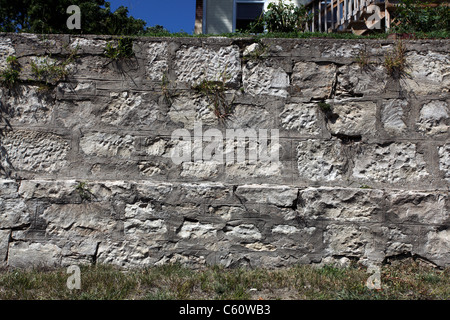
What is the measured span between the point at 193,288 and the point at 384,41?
263 centimetres

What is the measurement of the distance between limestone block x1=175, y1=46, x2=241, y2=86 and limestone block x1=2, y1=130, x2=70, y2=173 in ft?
4.01

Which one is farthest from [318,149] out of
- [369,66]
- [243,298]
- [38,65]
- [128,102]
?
[38,65]

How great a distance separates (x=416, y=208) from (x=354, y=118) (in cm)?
92

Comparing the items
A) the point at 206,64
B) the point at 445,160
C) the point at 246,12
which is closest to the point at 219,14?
the point at 246,12

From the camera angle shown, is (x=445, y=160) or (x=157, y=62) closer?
(x=445, y=160)

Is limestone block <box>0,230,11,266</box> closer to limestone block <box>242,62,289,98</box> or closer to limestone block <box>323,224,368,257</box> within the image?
limestone block <box>242,62,289,98</box>

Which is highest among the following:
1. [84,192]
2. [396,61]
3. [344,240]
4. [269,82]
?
[396,61]

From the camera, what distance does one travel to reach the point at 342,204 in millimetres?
3049

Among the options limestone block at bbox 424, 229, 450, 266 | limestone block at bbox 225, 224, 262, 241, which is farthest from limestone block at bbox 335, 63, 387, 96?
limestone block at bbox 225, 224, 262, 241

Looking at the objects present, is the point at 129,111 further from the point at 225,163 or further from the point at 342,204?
the point at 342,204

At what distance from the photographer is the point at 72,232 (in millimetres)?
3088

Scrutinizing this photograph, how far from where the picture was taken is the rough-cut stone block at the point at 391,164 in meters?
3.10

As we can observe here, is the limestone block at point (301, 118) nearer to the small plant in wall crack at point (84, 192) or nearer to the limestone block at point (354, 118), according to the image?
the limestone block at point (354, 118)

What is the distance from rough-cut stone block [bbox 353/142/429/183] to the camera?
10.2ft
